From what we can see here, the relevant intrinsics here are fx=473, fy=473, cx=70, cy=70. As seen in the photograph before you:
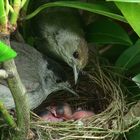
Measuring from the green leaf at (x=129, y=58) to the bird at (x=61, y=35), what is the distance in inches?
7.1

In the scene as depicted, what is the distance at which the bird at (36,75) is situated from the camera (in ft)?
7.02

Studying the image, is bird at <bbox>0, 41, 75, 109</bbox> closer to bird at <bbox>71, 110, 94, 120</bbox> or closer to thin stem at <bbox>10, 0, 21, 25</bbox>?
bird at <bbox>71, 110, 94, 120</bbox>

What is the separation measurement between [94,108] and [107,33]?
420 mm

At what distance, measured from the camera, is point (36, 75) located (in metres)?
2.27

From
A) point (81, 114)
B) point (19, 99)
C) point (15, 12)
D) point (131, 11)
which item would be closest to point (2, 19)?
point (15, 12)

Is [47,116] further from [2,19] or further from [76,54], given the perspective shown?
[2,19]

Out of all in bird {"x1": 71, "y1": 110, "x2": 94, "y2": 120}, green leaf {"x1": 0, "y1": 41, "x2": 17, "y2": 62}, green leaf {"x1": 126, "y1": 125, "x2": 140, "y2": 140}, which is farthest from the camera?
bird {"x1": 71, "y1": 110, "x2": 94, "y2": 120}

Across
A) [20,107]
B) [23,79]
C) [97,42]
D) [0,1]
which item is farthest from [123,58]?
[0,1]

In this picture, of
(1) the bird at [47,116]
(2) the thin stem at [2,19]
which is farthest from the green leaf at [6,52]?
(1) the bird at [47,116]

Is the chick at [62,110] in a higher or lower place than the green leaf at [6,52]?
lower

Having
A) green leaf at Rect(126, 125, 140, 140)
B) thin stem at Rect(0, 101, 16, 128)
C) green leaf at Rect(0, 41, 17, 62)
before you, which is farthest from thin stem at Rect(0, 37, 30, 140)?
green leaf at Rect(126, 125, 140, 140)

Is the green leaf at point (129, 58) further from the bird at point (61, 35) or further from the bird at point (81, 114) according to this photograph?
the bird at point (81, 114)

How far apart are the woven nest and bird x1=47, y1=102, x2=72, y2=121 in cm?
9

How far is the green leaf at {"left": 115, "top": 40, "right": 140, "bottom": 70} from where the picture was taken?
2232 mm
